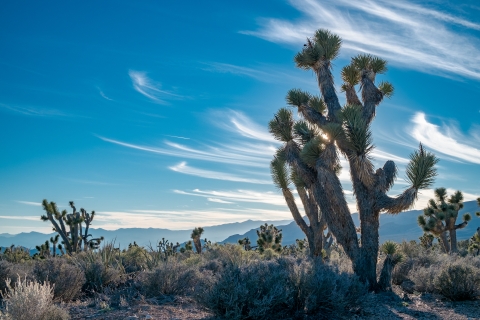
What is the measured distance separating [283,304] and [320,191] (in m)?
6.01

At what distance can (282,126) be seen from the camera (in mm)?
14750

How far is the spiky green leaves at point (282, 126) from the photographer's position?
47.6ft

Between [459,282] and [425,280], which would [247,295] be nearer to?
[459,282]

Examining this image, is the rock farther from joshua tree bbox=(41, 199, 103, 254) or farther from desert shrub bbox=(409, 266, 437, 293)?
joshua tree bbox=(41, 199, 103, 254)

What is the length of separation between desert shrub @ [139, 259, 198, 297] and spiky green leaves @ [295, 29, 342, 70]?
8.77 meters

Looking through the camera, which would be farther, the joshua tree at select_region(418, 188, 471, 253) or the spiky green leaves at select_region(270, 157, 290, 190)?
the joshua tree at select_region(418, 188, 471, 253)

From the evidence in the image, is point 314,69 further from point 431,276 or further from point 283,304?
point 283,304

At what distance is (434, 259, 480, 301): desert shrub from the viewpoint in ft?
34.8

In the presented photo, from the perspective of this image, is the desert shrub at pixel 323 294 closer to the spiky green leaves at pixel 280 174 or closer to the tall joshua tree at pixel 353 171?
the tall joshua tree at pixel 353 171

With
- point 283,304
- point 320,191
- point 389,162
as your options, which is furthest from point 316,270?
point 389,162

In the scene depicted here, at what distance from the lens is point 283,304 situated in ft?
24.0

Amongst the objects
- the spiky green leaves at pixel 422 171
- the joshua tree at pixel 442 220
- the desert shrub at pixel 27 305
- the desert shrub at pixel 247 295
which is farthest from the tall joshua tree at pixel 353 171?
the joshua tree at pixel 442 220

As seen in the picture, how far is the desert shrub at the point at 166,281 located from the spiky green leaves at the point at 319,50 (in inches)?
345

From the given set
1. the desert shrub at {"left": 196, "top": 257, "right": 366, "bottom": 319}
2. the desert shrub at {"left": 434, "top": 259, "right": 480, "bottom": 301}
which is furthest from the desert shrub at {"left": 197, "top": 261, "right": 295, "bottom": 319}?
the desert shrub at {"left": 434, "top": 259, "right": 480, "bottom": 301}
